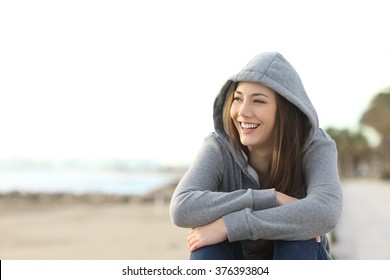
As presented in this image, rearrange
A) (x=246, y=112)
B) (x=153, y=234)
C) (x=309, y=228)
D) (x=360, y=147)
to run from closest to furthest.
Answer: (x=309, y=228), (x=246, y=112), (x=153, y=234), (x=360, y=147)

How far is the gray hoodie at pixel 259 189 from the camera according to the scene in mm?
2191

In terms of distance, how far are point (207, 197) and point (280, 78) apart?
2.00ft

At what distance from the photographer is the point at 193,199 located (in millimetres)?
2283

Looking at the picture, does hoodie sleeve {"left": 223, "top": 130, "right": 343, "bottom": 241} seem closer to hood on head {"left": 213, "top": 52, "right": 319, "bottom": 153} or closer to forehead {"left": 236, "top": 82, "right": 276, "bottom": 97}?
hood on head {"left": 213, "top": 52, "right": 319, "bottom": 153}

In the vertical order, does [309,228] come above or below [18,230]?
below

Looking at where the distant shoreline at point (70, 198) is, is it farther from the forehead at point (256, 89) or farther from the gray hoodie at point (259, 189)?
the forehead at point (256, 89)

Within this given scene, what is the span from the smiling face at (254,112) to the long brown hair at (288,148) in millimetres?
41

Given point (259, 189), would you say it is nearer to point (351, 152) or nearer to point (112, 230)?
point (112, 230)

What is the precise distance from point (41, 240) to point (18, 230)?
106 inches

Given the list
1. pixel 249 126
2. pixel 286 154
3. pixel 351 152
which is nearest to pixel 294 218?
pixel 286 154

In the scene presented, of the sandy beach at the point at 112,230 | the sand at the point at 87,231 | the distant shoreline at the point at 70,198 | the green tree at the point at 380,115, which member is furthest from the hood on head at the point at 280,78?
the green tree at the point at 380,115

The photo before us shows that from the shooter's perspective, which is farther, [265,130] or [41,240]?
[41,240]
